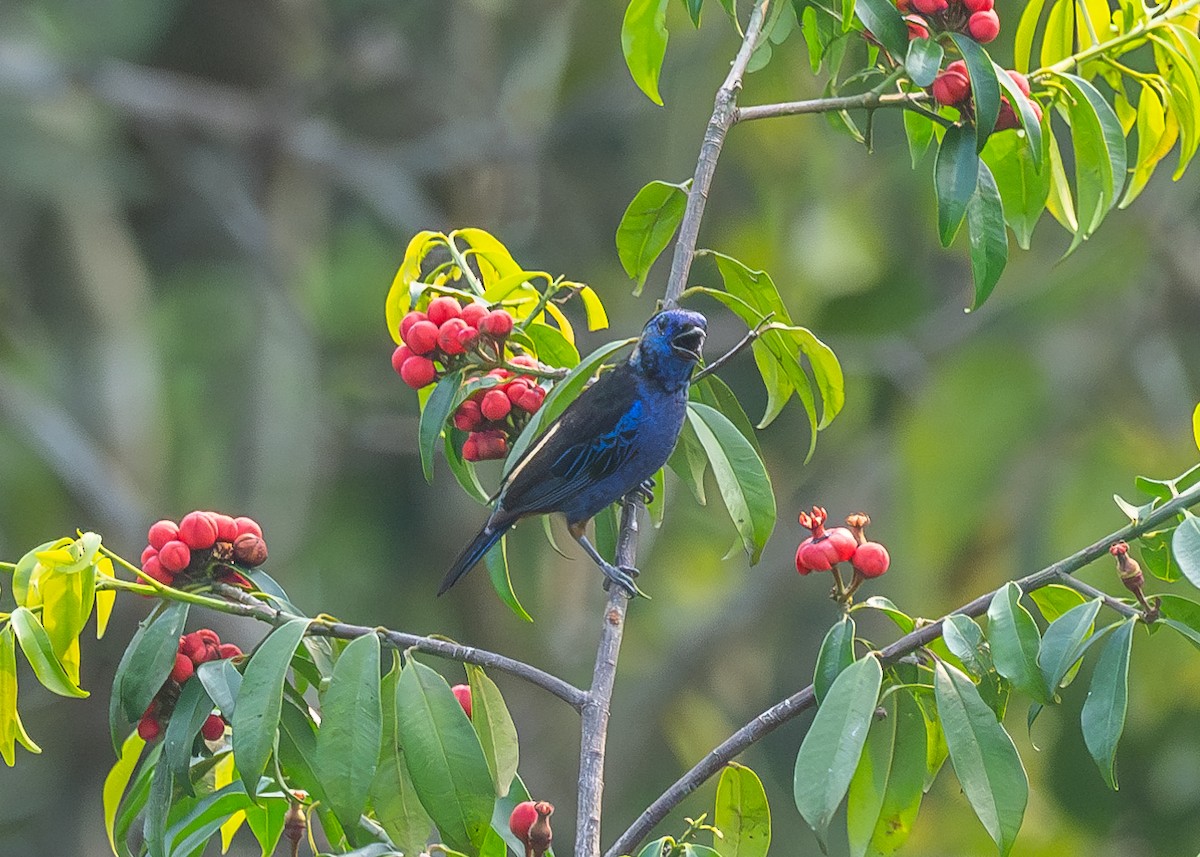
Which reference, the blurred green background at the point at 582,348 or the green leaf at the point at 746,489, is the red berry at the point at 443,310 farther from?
the blurred green background at the point at 582,348

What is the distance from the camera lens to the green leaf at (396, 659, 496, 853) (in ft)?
6.44

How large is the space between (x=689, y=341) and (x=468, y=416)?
583 mm

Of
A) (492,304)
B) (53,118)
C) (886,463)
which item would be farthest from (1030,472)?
(53,118)

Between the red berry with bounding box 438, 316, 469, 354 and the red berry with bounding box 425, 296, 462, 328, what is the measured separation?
63 millimetres

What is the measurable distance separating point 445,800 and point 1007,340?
5744mm

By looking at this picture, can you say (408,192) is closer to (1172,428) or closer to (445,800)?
(1172,428)

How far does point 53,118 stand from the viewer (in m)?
11.4

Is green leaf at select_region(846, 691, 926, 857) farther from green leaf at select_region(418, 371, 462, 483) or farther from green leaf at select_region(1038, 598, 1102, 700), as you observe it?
green leaf at select_region(418, 371, 462, 483)

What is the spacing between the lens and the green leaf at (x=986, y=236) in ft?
7.66

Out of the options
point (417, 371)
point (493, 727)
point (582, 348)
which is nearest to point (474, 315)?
point (417, 371)

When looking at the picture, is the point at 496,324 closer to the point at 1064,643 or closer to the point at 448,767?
the point at 448,767

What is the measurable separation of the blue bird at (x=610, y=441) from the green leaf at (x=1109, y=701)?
1.12 metres

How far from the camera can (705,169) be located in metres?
2.42

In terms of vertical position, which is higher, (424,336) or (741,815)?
(424,336)
